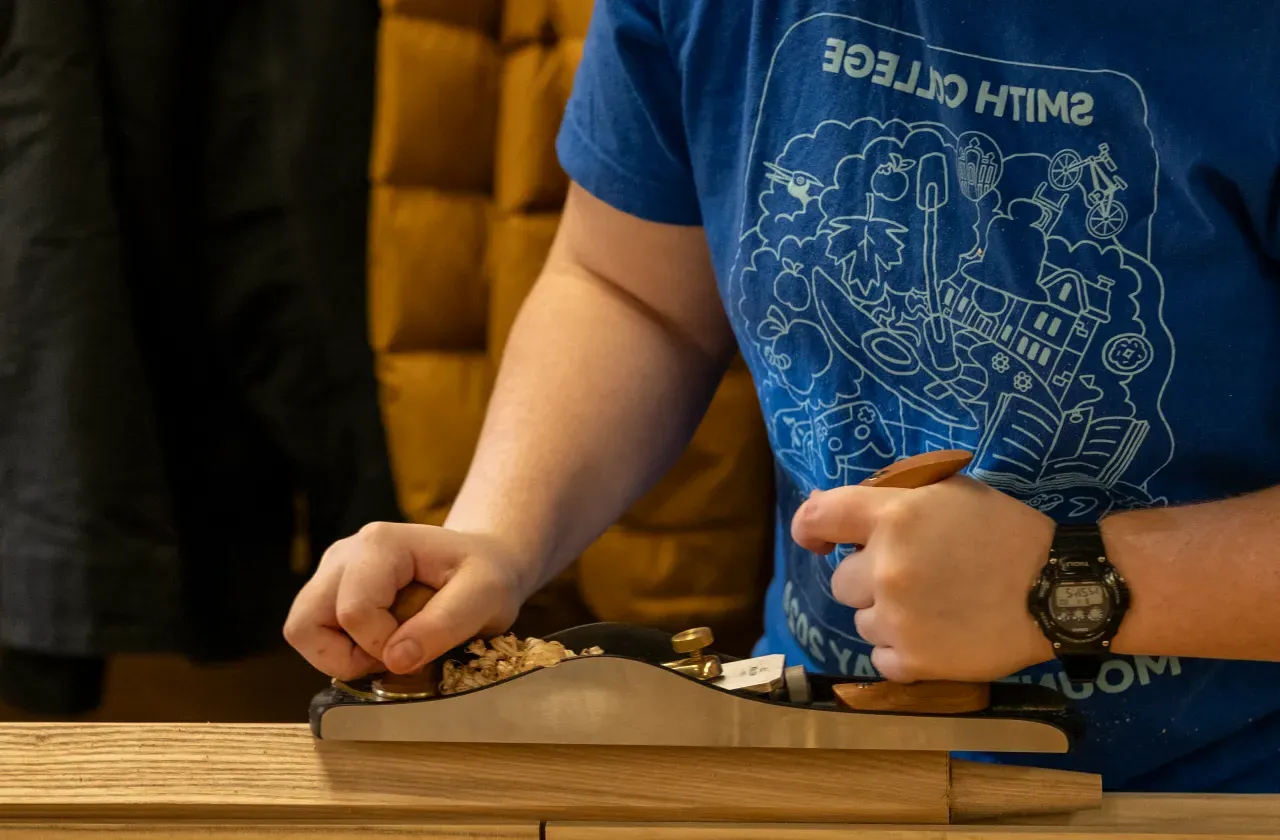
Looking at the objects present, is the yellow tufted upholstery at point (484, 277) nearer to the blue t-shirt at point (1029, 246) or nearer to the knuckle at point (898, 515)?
the blue t-shirt at point (1029, 246)

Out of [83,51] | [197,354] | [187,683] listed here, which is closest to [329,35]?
[83,51]

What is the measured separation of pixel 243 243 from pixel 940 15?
0.69 metres

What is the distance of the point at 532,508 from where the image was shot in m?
0.70

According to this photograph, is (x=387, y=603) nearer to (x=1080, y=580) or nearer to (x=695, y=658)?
(x=695, y=658)

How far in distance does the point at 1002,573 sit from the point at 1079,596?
0.04 metres

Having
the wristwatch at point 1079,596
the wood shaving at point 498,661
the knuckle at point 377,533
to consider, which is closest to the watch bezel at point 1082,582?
the wristwatch at point 1079,596

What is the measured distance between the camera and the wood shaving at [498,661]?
0.57 metres

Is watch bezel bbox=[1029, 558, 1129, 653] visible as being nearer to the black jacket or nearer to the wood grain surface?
the wood grain surface

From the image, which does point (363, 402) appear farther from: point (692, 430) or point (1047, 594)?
point (1047, 594)

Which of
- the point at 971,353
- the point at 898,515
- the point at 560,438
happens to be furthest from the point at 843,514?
the point at 560,438

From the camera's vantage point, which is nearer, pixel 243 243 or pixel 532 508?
pixel 532 508

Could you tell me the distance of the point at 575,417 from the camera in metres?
0.75

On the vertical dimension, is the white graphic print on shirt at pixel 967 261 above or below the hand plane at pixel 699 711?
above

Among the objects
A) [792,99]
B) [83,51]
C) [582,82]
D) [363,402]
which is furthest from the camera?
[363,402]
